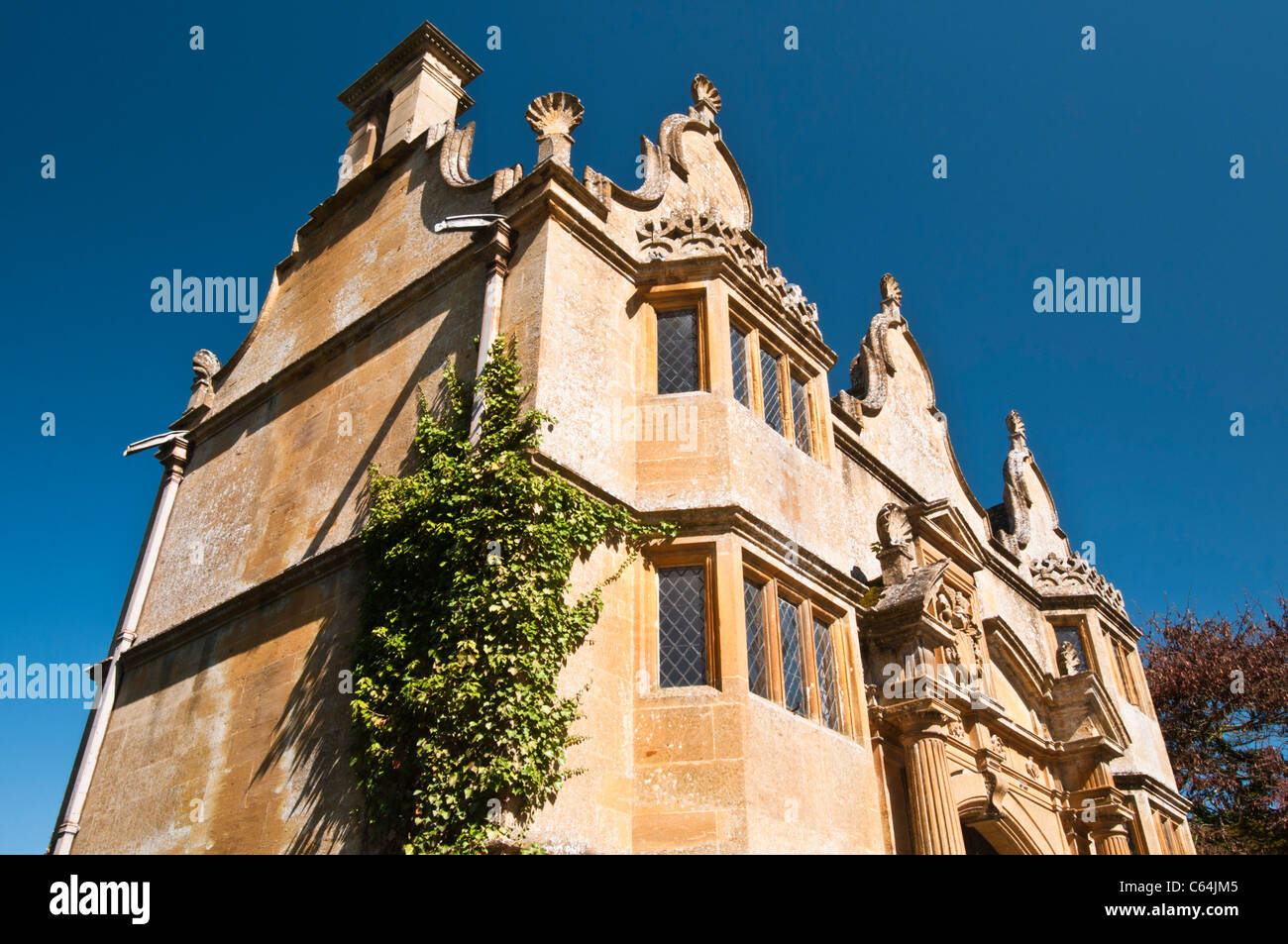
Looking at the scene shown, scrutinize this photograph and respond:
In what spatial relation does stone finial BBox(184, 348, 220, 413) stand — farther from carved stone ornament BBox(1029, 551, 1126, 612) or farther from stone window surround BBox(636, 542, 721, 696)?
carved stone ornament BBox(1029, 551, 1126, 612)

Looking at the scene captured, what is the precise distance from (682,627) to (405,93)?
10228 mm

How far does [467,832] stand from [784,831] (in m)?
2.81

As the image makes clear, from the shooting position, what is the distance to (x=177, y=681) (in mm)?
11469

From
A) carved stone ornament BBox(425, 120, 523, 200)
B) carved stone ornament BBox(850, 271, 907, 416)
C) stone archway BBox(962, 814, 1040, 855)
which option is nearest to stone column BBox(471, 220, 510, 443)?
carved stone ornament BBox(425, 120, 523, 200)

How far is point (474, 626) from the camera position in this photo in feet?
25.9

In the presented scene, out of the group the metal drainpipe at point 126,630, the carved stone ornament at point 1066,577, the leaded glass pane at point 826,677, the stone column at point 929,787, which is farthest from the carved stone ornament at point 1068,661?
the metal drainpipe at point 126,630

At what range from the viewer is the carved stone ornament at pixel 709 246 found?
11164mm

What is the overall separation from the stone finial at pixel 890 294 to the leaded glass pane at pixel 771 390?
8.04 metres

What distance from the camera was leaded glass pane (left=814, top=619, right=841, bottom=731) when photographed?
9.91 metres

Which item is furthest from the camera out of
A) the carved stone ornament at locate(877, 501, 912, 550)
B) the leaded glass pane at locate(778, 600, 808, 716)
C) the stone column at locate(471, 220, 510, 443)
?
the carved stone ornament at locate(877, 501, 912, 550)

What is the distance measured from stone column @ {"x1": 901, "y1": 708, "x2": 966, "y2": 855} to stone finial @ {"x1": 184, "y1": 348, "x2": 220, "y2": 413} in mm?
10947

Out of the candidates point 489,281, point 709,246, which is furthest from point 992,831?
point 489,281

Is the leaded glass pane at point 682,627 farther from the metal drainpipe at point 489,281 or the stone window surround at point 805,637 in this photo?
the metal drainpipe at point 489,281

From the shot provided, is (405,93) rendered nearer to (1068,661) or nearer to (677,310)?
(677,310)
